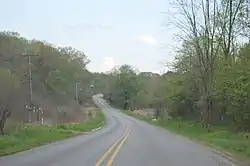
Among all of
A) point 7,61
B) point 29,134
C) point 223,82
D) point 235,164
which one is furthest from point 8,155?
point 7,61

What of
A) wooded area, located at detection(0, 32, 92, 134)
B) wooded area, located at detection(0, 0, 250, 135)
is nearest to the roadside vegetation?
wooded area, located at detection(0, 0, 250, 135)

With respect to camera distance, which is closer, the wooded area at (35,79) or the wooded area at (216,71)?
the wooded area at (216,71)

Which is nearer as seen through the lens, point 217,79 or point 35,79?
point 217,79

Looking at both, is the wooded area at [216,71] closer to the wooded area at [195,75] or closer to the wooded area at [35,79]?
the wooded area at [195,75]

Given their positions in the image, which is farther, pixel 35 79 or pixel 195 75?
pixel 35 79

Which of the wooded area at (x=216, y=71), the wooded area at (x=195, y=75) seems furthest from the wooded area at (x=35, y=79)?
the wooded area at (x=216, y=71)

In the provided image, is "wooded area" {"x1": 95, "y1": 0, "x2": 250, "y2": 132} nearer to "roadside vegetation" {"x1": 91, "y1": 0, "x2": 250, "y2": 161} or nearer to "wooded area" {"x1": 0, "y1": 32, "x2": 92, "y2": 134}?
"roadside vegetation" {"x1": 91, "y1": 0, "x2": 250, "y2": 161}

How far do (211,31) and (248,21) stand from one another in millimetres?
14483

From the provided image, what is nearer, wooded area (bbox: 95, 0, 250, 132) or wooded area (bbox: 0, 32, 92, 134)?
wooded area (bbox: 95, 0, 250, 132)

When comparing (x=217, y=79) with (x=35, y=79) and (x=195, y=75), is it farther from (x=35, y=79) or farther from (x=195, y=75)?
(x=35, y=79)

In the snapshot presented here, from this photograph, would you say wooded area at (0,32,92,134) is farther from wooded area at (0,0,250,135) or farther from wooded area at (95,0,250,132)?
wooded area at (95,0,250,132)

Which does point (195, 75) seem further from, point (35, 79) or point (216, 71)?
point (35, 79)

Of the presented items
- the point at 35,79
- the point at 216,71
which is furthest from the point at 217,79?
the point at 35,79

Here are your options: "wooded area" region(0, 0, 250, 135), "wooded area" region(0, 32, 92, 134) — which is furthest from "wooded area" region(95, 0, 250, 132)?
"wooded area" region(0, 32, 92, 134)
